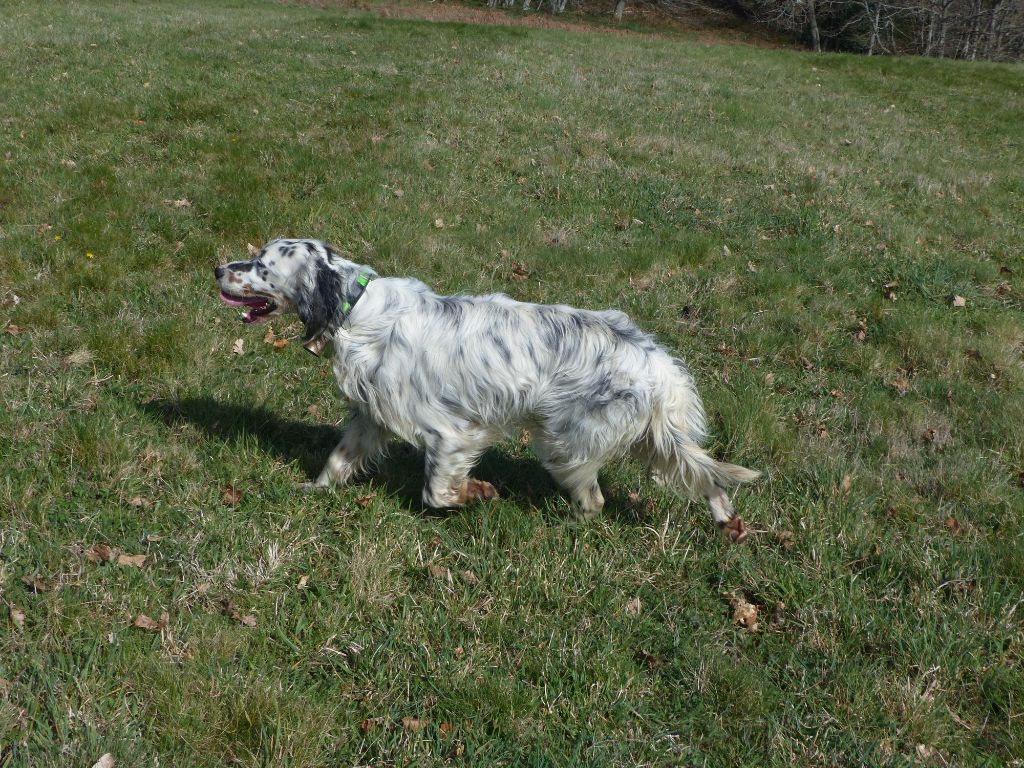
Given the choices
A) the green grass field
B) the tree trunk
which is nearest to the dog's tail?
the green grass field

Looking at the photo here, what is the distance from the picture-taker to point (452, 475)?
4273 millimetres

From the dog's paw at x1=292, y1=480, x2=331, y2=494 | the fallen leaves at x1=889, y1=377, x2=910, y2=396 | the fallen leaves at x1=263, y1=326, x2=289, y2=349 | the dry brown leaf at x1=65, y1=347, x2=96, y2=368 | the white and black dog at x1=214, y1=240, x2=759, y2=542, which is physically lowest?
the dog's paw at x1=292, y1=480, x2=331, y2=494

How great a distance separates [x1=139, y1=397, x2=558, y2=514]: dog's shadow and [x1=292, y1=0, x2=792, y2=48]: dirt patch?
29048 mm

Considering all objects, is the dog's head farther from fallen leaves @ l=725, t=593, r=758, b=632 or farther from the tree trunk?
the tree trunk

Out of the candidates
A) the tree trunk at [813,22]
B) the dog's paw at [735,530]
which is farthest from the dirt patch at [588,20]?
the dog's paw at [735,530]

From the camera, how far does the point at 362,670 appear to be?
3.37m

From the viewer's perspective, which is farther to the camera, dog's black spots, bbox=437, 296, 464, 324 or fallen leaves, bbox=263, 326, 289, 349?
fallen leaves, bbox=263, 326, 289, 349

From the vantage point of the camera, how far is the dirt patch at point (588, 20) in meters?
39.3

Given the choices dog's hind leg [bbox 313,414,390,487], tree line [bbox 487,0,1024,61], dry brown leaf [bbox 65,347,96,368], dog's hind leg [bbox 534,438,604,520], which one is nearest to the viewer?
dog's hind leg [bbox 534,438,604,520]

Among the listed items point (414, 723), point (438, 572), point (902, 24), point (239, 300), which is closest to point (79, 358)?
point (239, 300)

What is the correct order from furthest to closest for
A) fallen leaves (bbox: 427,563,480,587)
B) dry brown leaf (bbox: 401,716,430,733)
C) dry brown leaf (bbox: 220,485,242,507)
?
1. dry brown leaf (bbox: 220,485,242,507)
2. fallen leaves (bbox: 427,563,480,587)
3. dry brown leaf (bbox: 401,716,430,733)

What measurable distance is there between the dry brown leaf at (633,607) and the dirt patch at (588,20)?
101ft

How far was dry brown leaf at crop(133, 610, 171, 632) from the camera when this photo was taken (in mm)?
3373

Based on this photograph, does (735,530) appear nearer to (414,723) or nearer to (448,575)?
(448,575)
